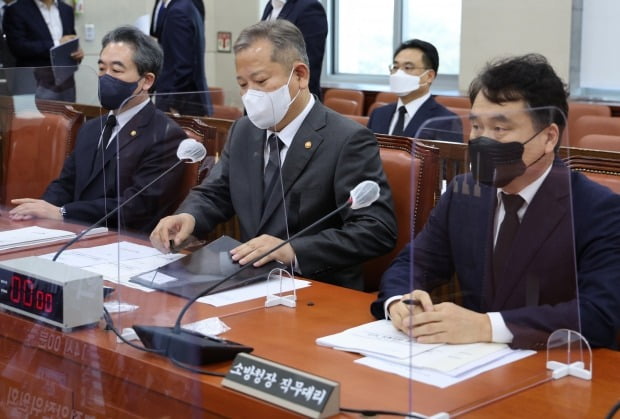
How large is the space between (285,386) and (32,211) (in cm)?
149

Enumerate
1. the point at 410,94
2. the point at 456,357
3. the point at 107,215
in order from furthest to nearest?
the point at 410,94, the point at 107,215, the point at 456,357

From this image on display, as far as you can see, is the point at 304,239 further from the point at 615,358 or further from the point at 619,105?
the point at 619,105

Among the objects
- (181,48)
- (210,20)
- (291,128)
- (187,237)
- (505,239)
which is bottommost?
(187,237)

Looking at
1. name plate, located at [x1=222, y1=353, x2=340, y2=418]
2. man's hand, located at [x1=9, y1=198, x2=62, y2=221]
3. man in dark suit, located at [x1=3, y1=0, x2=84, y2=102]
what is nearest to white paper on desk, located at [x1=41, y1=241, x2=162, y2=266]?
man's hand, located at [x1=9, y1=198, x2=62, y2=221]

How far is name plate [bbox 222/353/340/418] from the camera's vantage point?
Answer: 1.35 m

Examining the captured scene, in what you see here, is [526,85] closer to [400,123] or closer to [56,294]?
[56,294]

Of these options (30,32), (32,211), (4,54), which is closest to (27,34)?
(30,32)

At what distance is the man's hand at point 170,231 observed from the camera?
2.02 meters

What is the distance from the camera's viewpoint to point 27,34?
6266mm

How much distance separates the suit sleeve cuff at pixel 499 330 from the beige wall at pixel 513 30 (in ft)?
14.8

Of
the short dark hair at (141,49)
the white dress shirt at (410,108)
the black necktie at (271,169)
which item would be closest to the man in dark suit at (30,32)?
the white dress shirt at (410,108)

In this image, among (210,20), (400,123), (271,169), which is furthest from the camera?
(210,20)

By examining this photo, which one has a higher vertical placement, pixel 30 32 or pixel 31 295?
pixel 30 32

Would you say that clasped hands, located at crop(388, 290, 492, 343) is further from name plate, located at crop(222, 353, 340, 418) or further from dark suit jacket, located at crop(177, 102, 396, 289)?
dark suit jacket, located at crop(177, 102, 396, 289)
